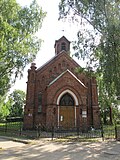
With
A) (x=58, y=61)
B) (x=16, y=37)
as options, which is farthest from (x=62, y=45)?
(x=16, y=37)

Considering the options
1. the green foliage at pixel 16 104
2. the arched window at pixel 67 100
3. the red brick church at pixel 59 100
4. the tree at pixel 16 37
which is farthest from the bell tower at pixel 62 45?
the green foliage at pixel 16 104

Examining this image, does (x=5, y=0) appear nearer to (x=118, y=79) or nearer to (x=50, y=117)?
(x=118, y=79)

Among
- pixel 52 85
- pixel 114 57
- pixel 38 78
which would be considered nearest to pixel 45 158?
pixel 114 57

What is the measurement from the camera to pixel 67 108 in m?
22.1

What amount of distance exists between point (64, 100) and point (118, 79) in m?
10.7

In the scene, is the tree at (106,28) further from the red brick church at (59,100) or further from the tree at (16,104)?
the tree at (16,104)

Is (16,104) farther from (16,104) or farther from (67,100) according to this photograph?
(67,100)

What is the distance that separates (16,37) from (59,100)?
1142 centimetres

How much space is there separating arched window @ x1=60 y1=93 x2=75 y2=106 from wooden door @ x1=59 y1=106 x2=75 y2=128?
0.44 m

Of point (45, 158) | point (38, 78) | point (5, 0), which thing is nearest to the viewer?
Answer: point (45, 158)

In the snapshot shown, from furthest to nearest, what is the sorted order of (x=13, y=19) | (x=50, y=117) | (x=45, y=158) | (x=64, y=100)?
(x=64, y=100), (x=50, y=117), (x=13, y=19), (x=45, y=158)

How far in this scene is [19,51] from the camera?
12.7 metres

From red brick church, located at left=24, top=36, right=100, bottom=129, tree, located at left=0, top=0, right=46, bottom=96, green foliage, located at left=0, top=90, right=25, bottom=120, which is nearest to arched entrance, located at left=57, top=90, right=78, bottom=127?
red brick church, located at left=24, top=36, right=100, bottom=129

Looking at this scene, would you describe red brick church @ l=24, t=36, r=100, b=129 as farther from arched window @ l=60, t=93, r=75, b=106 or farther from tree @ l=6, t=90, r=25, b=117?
tree @ l=6, t=90, r=25, b=117
